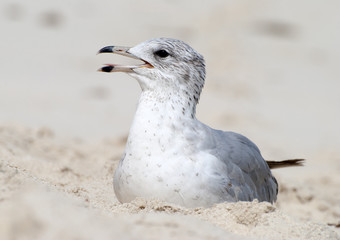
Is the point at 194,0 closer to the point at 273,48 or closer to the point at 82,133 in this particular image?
the point at 273,48

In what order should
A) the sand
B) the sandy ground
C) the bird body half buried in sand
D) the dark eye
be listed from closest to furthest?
the sand < the sandy ground < the bird body half buried in sand < the dark eye

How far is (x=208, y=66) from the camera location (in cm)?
1005

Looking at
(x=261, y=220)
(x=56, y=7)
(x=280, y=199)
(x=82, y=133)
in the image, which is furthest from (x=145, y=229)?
(x=56, y=7)

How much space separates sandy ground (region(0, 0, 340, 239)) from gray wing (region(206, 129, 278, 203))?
0.90 ft

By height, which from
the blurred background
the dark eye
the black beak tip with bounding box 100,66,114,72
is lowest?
the blurred background

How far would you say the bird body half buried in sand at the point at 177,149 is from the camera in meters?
3.49

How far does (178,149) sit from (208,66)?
6561 millimetres

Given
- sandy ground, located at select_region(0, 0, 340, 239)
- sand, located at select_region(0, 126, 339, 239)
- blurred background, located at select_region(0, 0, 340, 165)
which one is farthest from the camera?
blurred background, located at select_region(0, 0, 340, 165)

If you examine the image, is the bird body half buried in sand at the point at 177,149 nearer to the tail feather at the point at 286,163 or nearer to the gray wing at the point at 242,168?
the gray wing at the point at 242,168

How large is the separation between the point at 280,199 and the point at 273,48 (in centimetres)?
665

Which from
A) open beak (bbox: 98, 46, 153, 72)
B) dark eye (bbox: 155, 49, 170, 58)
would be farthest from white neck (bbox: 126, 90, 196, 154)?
dark eye (bbox: 155, 49, 170, 58)

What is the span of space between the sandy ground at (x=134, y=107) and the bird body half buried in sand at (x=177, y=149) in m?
0.17

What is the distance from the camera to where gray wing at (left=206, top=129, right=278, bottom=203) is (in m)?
3.71

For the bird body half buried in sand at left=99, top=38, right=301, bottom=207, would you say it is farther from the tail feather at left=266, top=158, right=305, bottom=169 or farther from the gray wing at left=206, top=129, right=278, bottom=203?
the tail feather at left=266, top=158, right=305, bottom=169
